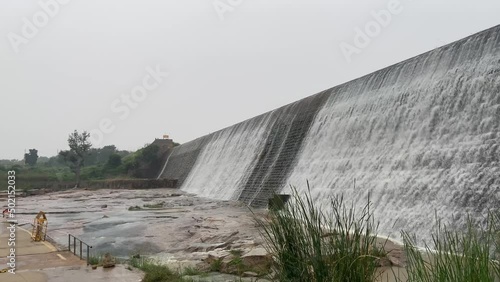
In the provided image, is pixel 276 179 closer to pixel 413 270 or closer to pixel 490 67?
pixel 490 67

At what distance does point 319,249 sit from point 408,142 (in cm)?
890

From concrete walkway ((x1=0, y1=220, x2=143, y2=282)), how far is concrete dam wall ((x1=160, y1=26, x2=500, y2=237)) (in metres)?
3.74

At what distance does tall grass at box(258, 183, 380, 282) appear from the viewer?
257 cm

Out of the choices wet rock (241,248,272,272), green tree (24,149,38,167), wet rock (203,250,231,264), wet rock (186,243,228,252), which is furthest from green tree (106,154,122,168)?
wet rock (241,248,272,272)

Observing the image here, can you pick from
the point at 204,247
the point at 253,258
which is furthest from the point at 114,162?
the point at 253,258

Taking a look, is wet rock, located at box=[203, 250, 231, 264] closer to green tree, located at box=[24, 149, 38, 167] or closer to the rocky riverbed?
the rocky riverbed

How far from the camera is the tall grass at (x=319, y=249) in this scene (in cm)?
257

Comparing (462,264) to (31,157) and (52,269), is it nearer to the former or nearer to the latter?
(52,269)

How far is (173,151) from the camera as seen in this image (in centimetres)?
4884

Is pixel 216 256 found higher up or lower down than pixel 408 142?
lower down

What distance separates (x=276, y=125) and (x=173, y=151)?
1156 inches

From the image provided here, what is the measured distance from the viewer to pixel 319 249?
8.66ft

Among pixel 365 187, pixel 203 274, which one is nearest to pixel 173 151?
pixel 365 187

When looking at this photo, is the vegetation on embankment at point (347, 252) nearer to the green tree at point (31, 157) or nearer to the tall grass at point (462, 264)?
the tall grass at point (462, 264)
